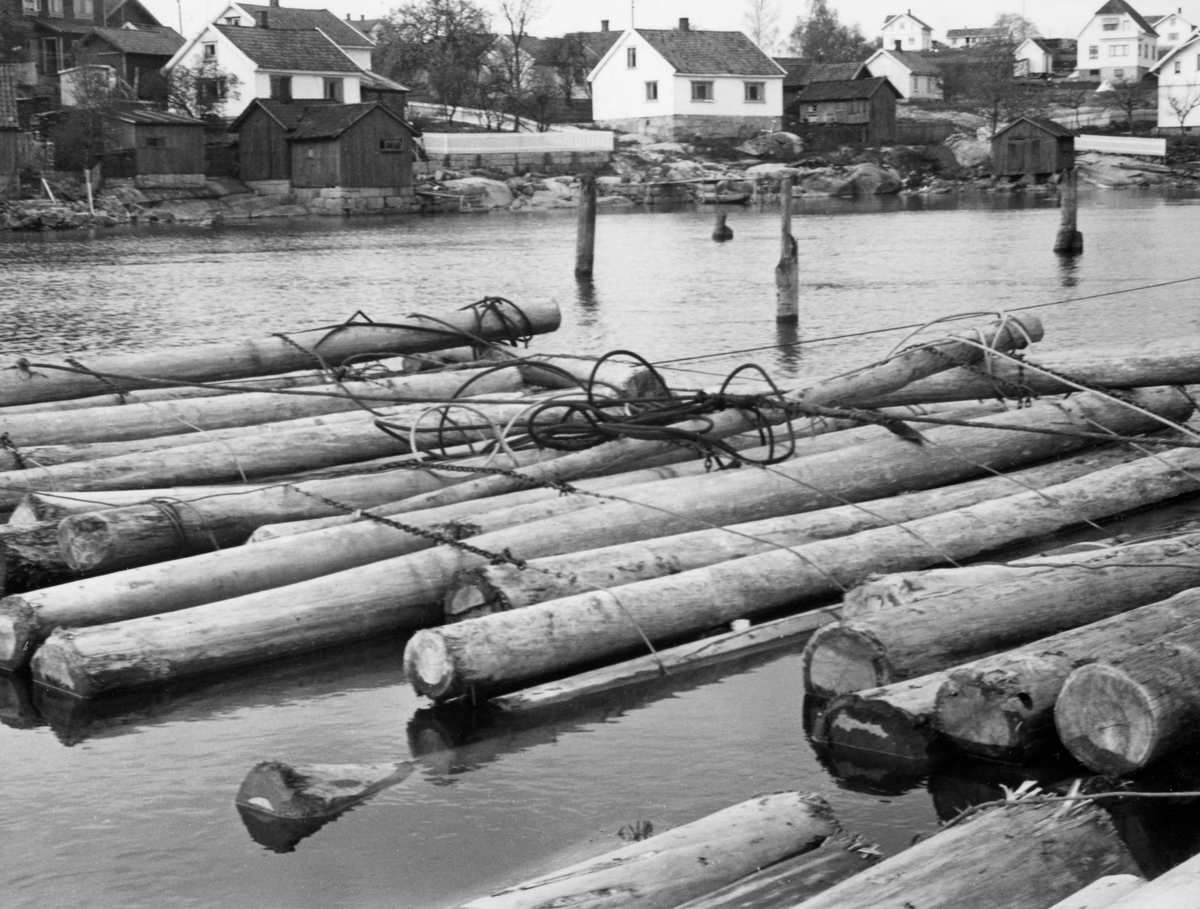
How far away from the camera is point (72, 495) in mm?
9641

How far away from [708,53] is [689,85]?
2871 mm

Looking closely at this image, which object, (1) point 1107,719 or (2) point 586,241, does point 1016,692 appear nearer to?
(1) point 1107,719

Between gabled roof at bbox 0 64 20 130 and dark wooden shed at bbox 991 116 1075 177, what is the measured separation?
5072 centimetres

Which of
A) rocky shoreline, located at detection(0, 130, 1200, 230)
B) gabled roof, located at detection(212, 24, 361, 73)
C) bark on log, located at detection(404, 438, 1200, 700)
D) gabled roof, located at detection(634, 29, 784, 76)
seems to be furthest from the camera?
gabled roof, located at detection(634, 29, 784, 76)

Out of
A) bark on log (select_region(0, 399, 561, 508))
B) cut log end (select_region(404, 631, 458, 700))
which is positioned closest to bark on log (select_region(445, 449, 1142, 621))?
cut log end (select_region(404, 631, 458, 700))

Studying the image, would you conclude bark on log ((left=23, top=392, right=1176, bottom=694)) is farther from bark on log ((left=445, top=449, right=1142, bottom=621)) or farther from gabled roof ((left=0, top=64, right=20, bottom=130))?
gabled roof ((left=0, top=64, right=20, bottom=130))

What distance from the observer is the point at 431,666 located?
7.18m

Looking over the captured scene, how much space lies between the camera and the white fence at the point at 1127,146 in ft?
296

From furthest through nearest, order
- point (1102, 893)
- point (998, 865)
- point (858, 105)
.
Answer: point (858, 105) < point (998, 865) < point (1102, 893)

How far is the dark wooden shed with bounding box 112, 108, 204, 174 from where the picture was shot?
6800 cm

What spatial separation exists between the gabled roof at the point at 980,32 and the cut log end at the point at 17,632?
155m

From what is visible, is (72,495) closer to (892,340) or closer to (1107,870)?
(1107,870)

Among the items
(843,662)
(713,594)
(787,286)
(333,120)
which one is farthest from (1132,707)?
(333,120)

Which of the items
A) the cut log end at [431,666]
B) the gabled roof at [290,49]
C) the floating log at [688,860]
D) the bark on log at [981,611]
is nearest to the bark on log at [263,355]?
the cut log end at [431,666]
